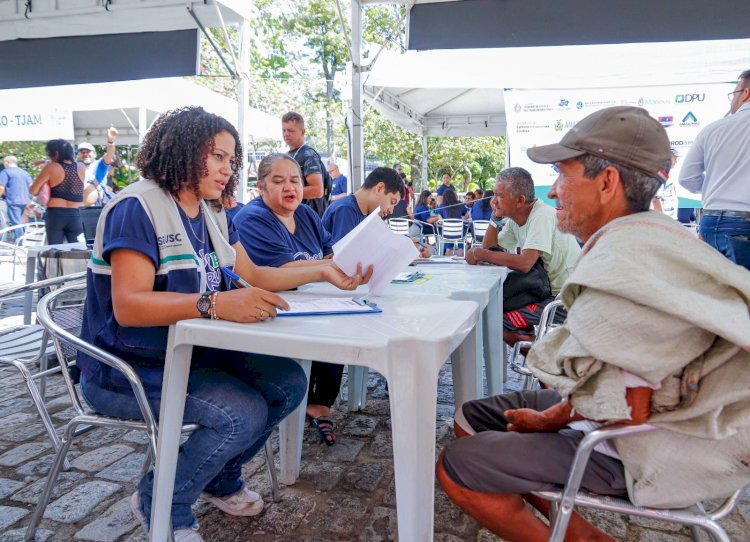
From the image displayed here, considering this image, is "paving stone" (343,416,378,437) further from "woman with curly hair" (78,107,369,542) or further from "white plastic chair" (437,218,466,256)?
"white plastic chair" (437,218,466,256)

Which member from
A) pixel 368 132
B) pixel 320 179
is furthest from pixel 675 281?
pixel 368 132

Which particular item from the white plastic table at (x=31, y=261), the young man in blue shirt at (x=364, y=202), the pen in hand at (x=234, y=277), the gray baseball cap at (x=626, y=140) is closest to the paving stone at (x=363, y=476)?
the pen in hand at (x=234, y=277)

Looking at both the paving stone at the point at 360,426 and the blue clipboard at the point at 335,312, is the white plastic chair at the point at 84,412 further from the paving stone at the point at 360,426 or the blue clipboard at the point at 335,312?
the paving stone at the point at 360,426

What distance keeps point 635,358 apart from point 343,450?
1.89m

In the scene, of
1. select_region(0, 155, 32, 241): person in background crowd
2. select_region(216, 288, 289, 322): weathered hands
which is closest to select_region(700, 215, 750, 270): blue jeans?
select_region(216, 288, 289, 322): weathered hands

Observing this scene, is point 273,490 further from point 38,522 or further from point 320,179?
point 320,179

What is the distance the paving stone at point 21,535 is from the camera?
1.93 m

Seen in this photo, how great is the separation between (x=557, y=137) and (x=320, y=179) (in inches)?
112

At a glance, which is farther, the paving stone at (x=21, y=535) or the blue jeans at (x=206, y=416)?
the paving stone at (x=21, y=535)

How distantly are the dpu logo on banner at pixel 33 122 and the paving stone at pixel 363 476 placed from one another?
8206mm

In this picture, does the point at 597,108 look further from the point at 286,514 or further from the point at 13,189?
the point at 13,189

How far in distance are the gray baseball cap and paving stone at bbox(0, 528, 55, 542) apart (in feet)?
6.95

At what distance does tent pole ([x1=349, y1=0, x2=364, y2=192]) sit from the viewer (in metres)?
5.31

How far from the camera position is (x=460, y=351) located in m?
2.04
